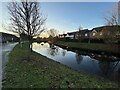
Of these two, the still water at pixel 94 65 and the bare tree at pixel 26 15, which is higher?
the bare tree at pixel 26 15

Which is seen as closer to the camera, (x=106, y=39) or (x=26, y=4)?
(x=26, y=4)

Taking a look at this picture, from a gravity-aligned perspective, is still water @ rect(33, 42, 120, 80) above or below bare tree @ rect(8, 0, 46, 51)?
below

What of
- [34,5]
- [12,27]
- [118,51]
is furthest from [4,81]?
[118,51]

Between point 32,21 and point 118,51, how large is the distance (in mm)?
22455

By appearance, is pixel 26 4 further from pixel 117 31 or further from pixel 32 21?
pixel 117 31

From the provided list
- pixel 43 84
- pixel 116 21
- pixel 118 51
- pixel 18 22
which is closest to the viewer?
pixel 43 84

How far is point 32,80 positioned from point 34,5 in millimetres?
8835

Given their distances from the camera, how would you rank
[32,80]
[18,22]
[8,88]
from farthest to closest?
[18,22] < [32,80] < [8,88]

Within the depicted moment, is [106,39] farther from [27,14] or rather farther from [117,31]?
[27,14]

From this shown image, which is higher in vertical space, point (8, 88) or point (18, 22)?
point (18, 22)

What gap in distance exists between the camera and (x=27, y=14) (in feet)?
47.8

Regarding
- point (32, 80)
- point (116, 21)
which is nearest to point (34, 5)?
point (32, 80)

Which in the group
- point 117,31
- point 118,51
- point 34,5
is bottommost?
point 118,51

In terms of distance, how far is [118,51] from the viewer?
109ft
